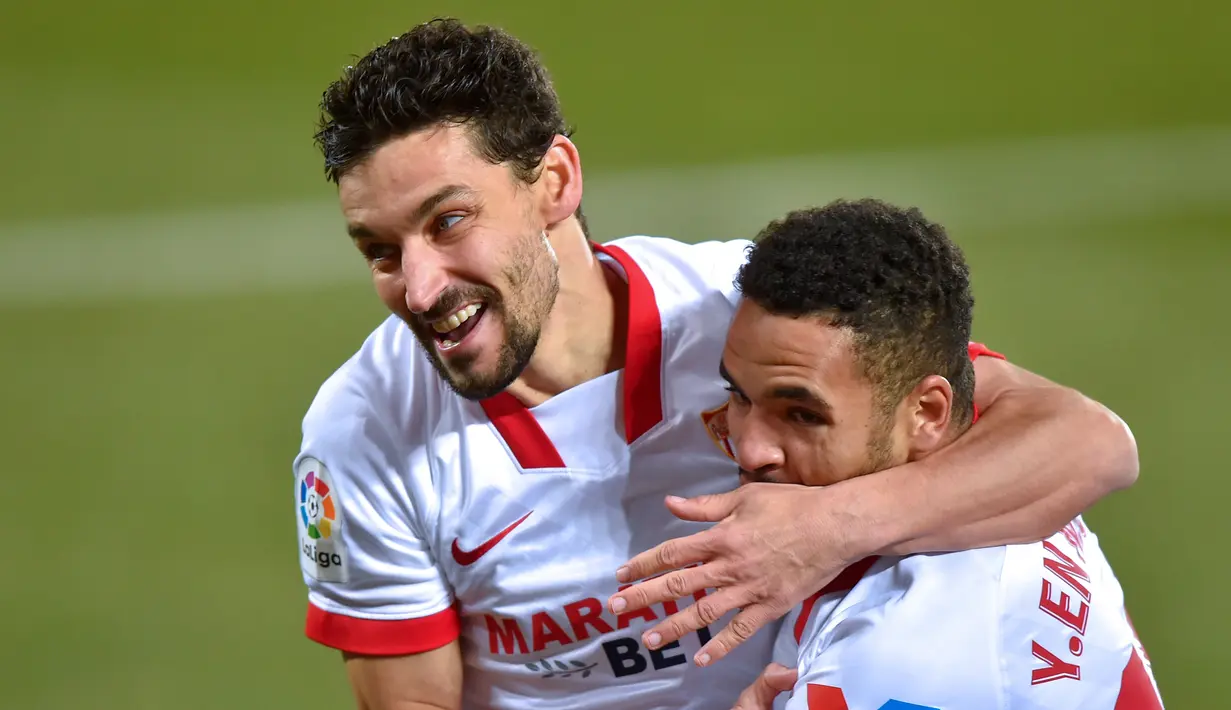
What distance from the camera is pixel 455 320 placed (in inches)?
49.0

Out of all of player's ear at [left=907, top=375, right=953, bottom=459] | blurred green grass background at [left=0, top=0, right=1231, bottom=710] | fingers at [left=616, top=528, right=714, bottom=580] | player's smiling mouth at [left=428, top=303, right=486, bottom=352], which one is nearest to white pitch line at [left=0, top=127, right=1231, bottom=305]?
blurred green grass background at [left=0, top=0, right=1231, bottom=710]

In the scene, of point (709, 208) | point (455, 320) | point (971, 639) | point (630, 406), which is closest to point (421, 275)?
point (455, 320)

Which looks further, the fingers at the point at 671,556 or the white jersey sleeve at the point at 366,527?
the white jersey sleeve at the point at 366,527

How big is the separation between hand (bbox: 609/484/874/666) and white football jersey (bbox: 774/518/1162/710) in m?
0.05

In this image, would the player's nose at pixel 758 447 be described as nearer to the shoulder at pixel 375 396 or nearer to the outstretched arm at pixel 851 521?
the outstretched arm at pixel 851 521

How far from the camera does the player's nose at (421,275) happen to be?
47.1 inches

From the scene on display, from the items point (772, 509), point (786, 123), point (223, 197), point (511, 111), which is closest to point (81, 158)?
point (223, 197)

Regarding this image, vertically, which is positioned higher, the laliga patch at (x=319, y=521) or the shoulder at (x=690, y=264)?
the shoulder at (x=690, y=264)

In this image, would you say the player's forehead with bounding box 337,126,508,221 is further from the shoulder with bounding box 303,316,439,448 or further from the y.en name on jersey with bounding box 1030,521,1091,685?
the y.en name on jersey with bounding box 1030,521,1091,685

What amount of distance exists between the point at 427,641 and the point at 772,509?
0.52m

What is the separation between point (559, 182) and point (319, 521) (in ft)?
1.60

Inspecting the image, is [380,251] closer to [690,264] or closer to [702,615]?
[690,264]

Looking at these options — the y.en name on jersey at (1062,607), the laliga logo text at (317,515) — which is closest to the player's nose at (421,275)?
the laliga logo text at (317,515)

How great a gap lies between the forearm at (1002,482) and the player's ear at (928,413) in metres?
0.02
